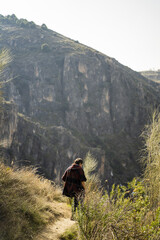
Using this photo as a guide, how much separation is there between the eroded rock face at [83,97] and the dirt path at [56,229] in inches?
1964

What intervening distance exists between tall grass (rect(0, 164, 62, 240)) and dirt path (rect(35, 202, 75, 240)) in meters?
0.11

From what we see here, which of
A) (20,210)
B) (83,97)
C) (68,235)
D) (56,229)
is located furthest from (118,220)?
(83,97)

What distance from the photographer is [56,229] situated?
3889 millimetres

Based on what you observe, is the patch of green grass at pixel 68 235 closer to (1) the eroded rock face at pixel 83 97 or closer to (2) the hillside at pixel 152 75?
(1) the eroded rock face at pixel 83 97

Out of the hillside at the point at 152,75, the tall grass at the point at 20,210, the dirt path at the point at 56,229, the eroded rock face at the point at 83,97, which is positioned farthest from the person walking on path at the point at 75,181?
the hillside at the point at 152,75

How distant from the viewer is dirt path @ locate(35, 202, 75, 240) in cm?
342

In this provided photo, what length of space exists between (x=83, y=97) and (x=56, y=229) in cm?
7268

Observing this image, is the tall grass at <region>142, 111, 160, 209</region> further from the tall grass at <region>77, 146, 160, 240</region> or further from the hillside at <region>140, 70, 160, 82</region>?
the hillside at <region>140, 70, 160, 82</region>

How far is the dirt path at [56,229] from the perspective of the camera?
11.2 feet

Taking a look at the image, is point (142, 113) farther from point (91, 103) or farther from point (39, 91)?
point (39, 91)

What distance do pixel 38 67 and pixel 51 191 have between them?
75.4 meters

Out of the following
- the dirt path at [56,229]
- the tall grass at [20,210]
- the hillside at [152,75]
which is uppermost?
the hillside at [152,75]

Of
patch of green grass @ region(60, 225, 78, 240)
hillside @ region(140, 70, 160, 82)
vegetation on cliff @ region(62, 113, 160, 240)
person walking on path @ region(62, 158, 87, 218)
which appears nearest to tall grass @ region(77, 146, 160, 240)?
vegetation on cliff @ region(62, 113, 160, 240)

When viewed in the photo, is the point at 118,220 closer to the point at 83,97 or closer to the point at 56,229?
the point at 56,229
